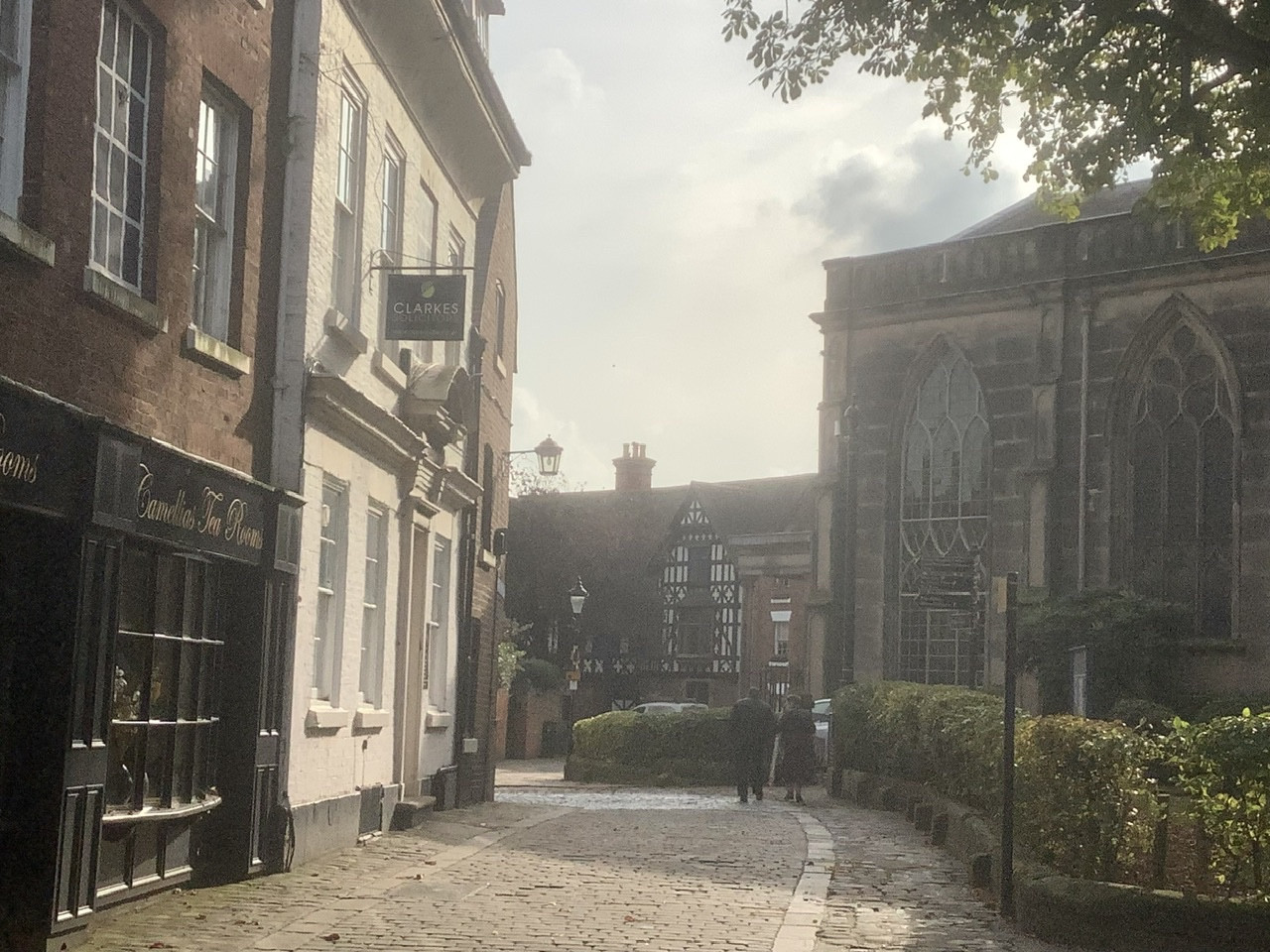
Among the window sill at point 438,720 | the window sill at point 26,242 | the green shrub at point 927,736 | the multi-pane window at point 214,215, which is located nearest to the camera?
the window sill at point 26,242

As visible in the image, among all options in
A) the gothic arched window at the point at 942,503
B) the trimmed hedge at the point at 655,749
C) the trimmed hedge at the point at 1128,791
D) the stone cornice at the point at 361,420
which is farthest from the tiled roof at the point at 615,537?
the trimmed hedge at the point at 1128,791

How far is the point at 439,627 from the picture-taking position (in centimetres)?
2017

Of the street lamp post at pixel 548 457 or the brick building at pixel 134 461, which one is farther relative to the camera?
the street lamp post at pixel 548 457

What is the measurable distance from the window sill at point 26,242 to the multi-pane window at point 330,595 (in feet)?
19.5

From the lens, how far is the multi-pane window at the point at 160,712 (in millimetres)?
10344

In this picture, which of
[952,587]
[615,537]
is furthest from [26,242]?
[615,537]

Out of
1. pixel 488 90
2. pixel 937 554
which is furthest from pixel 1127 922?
pixel 937 554

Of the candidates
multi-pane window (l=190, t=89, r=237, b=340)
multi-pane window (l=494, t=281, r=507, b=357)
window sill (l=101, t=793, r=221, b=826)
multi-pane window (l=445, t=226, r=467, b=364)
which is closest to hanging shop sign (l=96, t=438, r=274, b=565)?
multi-pane window (l=190, t=89, r=237, b=340)

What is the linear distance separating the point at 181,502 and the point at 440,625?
32.0 ft

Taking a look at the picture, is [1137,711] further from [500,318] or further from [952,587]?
[500,318]

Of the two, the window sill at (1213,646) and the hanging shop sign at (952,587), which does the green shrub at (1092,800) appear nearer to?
the hanging shop sign at (952,587)

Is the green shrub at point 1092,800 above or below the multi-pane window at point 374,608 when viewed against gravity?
below

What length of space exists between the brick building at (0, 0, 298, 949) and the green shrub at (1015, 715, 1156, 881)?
5.40 m

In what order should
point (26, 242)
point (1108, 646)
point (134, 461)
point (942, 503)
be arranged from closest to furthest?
point (26, 242) < point (134, 461) < point (1108, 646) < point (942, 503)
